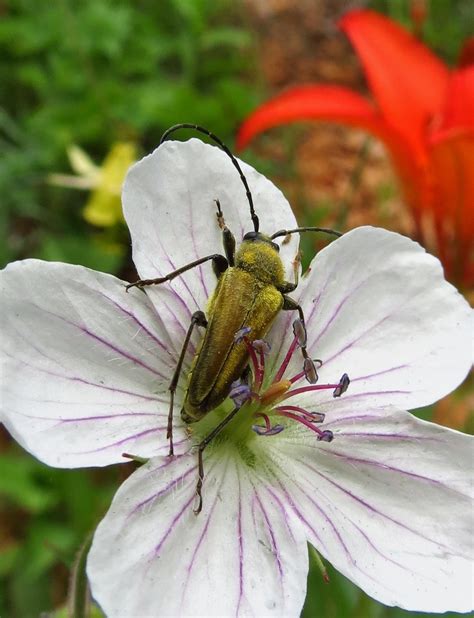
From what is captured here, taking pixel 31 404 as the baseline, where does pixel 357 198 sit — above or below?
below

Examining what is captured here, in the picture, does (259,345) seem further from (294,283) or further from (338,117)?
(338,117)

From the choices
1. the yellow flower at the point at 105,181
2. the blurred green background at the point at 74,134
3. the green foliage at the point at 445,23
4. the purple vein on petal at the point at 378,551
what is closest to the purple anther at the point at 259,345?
the purple vein on petal at the point at 378,551

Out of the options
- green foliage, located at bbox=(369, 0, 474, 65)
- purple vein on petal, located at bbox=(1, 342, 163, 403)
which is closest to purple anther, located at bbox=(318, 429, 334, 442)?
purple vein on petal, located at bbox=(1, 342, 163, 403)

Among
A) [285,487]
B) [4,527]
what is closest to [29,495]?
[4,527]

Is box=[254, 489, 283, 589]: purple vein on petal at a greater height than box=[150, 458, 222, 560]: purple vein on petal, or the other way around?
box=[150, 458, 222, 560]: purple vein on petal

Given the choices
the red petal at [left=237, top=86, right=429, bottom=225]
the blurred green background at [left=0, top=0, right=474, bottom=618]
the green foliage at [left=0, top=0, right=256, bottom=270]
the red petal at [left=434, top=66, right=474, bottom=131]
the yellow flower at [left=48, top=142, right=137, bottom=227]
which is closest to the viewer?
the red petal at [left=434, top=66, right=474, bottom=131]

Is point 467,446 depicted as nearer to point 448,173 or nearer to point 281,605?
point 281,605

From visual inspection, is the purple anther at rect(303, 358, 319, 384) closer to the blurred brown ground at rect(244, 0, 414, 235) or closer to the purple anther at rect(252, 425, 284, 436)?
the purple anther at rect(252, 425, 284, 436)
